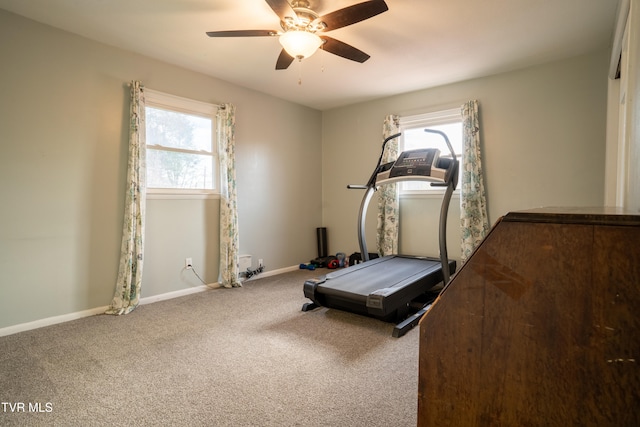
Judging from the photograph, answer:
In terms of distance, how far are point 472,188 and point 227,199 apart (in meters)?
3.05

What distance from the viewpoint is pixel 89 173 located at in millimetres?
2994

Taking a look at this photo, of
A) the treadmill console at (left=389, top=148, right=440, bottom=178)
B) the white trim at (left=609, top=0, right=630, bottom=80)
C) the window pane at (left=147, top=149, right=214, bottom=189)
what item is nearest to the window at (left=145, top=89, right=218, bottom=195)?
the window pane at (left=147, top=149, right=214, bottom=189)

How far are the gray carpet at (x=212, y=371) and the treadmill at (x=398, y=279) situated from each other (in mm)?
191

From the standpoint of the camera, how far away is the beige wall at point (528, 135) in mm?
3312

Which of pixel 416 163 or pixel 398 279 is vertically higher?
pixel 416 163

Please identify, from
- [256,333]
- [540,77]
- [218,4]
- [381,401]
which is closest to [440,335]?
[381,401]

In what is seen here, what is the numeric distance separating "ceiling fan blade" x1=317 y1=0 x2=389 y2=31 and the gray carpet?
2322 mm

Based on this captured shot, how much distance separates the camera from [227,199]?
12.8ft

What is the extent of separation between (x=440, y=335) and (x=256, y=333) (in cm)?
212

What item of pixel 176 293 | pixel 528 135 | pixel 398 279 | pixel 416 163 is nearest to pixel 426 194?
pixel 416 163

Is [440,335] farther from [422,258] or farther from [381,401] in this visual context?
[422,258]

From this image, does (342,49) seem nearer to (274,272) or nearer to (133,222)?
(133,222)

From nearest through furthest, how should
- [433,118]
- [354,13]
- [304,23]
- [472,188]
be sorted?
1. [354,13]
2. [304,23]
3. [472,188]
4. [433,118]

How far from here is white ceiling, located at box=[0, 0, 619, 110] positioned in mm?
2486
